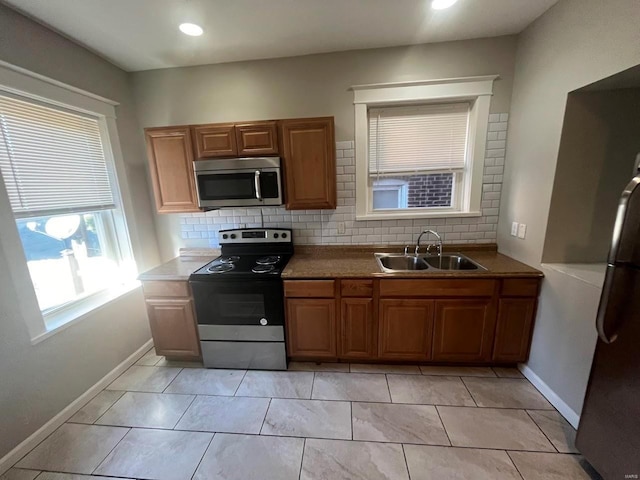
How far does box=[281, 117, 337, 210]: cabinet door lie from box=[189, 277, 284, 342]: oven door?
766 millimetres

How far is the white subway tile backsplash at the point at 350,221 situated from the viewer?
2.37 m

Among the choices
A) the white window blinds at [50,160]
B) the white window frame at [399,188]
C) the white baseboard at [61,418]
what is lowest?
the white baseboard at [61,418]

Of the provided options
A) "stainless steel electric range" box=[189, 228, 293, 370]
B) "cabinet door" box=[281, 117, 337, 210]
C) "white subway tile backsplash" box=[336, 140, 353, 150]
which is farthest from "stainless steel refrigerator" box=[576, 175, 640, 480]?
"stainless steel electric range" box=[189, 228, 293, 370]

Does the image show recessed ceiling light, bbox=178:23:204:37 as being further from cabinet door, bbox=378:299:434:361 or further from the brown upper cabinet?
cabinet door, bbox=378:299:434:361

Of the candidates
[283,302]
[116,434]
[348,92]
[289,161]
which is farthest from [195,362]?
[348,92]

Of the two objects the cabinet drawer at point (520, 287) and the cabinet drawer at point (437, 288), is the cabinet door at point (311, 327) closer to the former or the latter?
the cabinet drawer at point (437, 288)

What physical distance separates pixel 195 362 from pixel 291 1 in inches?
116

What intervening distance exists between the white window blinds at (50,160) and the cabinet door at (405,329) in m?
2.58

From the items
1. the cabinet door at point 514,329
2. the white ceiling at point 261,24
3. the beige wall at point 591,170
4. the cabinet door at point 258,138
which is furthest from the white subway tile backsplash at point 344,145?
the cabinet door at point 514,329

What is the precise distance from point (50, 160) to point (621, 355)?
3.61 m

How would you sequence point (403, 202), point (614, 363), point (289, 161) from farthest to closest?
point (403, 202) → point (289, 161) → point (614, 363)

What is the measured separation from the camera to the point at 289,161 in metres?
2.18

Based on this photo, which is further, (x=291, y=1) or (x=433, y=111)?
(x=433, y=111)

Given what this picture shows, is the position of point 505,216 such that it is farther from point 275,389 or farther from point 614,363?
point 275,389
